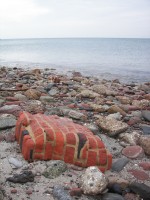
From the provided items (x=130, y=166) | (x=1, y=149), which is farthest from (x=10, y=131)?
(x=130, y=166)

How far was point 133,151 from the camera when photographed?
427 cm

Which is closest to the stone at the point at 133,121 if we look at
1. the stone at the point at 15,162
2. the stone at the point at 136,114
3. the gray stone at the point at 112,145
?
the stone at the point at 136,114

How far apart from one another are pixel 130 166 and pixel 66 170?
931 millimetres

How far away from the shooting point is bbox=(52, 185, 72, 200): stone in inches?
116

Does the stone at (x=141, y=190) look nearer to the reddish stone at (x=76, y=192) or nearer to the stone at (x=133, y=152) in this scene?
the reddish stone at (x=76, y=192)

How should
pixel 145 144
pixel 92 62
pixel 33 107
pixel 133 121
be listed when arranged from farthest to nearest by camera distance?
1. pixel 92 62
2. pixel 33 107
3. pixel 133 121
4. pixel 145 144

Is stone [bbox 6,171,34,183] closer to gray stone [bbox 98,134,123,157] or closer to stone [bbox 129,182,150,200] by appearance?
stone [bbox 129,182,150,200]

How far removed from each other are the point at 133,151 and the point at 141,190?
1170mm

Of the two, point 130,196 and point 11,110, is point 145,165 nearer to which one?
point 130,196

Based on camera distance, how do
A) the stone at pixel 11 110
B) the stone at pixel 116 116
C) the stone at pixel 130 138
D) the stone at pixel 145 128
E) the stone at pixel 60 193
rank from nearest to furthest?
the stone at pixel 60 193 → the stone at pixel 130 138 → the stone at pixel 145 128 → the stone at pixel 11 110 → the stone at pixel 116 116

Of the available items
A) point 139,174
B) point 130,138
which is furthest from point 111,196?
point 130,138

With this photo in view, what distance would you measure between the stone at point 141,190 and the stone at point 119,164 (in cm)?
54

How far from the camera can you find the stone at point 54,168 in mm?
3400

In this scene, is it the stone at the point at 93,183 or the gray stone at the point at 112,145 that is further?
the gray stone at the point at 112,145
